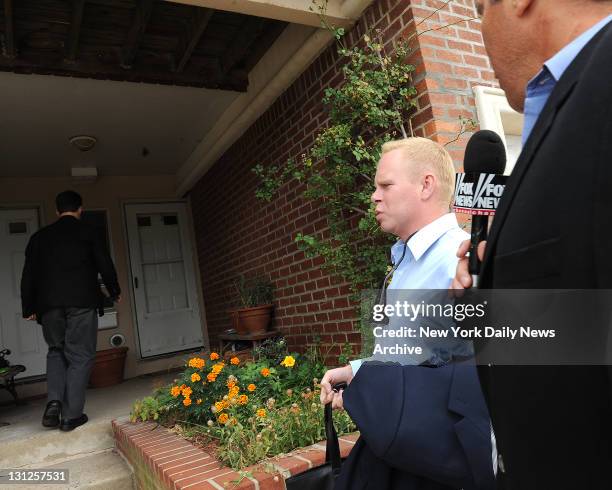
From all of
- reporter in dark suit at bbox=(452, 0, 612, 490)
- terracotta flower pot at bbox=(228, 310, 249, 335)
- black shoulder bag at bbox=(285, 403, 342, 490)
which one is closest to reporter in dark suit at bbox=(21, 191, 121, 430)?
terracotta flower pot at bbox=(228, 310, 249, 335)

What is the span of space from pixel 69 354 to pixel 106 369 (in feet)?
8.50

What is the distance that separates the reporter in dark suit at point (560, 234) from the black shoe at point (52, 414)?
12.7ft

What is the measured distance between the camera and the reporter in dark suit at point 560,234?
535 millimetres

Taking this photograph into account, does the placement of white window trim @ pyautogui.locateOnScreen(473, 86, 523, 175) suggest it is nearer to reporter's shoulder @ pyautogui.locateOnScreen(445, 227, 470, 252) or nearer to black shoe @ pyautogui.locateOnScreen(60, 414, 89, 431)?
reporter's shoulder @ pyautogui.locateOnScreen(445, 227, 470, 252)

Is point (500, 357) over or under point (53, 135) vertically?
under

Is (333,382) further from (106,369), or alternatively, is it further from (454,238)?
(106,369)

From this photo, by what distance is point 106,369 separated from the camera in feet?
20.3

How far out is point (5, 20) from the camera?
11.3 feet

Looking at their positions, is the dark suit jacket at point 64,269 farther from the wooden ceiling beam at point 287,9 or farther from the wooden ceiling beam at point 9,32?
the wooden ceiling beam at point 287,9

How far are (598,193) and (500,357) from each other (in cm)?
27

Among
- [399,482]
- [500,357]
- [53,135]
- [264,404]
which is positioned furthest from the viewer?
[53,135]

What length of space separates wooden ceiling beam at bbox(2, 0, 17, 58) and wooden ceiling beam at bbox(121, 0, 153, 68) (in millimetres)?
823

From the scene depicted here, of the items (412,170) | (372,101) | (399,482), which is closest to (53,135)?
(372,101)

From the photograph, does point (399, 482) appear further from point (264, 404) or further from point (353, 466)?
point (264, 404)
